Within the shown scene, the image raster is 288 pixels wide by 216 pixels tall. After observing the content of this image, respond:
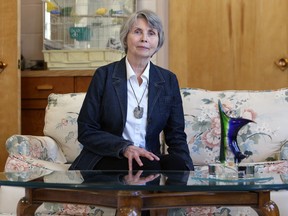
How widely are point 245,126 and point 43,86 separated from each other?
1.65 m

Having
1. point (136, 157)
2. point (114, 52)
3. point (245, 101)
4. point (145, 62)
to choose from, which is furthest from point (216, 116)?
point (114, 52)

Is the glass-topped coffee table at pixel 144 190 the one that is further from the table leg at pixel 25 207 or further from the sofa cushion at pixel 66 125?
the sofa cushion at pixel 66 125

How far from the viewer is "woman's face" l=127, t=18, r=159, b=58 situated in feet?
8.64

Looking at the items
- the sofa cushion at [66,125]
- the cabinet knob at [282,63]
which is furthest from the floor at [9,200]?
the cabinet knob at [282,63]

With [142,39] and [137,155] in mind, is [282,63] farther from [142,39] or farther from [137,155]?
[137,155]

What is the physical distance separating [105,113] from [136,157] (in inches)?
15.0

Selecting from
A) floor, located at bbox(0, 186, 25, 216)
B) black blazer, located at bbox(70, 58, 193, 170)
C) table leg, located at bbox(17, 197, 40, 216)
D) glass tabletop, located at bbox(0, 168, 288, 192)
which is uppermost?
black blazer, located at bbox(70, 58, 193, 170)

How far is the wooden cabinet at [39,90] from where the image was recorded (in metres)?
4.20

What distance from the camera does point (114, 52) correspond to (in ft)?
14.0

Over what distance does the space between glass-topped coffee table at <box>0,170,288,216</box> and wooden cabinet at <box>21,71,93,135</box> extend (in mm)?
2177

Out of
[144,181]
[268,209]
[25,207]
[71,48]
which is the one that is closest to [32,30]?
[71,48]

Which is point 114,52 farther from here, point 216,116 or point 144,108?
point 144,108

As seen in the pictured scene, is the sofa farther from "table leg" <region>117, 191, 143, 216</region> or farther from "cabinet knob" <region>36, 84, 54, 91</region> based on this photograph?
"table leg" <region>117, 191, 143, 216</region>

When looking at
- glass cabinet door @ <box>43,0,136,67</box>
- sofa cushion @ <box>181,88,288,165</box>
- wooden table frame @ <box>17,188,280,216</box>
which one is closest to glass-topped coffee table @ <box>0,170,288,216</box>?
wooden table frame @ <box>17,188,280,216</box>
